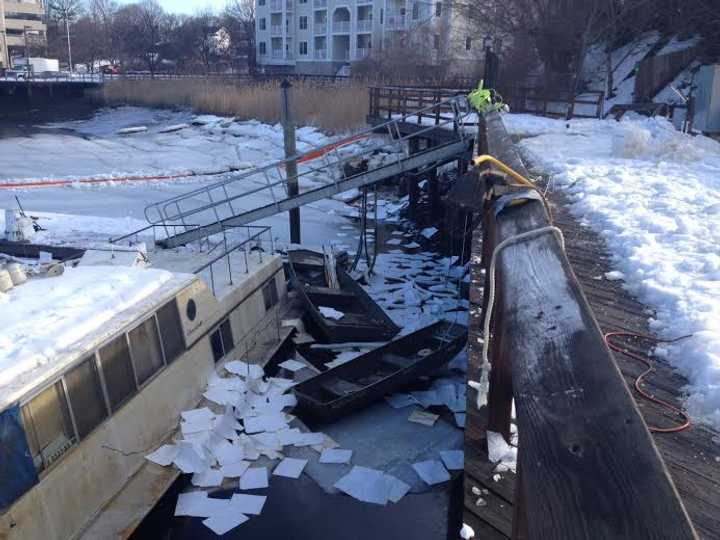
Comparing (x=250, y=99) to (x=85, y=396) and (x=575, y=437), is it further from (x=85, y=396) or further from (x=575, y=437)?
(x=575, y=437)

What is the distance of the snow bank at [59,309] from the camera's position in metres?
5.47

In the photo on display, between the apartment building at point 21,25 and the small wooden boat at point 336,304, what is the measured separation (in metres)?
101

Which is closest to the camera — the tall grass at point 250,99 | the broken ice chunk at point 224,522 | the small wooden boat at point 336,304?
the broken ice chunk at point 224,522

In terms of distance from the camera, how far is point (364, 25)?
63.1m

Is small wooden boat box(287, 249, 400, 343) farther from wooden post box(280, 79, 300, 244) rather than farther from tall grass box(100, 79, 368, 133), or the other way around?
tall grass box(100, 79, 368, 133)

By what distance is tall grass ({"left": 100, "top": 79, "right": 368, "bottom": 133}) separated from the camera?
33094 millimetres

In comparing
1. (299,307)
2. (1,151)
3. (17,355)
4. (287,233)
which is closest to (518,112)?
(287,233)

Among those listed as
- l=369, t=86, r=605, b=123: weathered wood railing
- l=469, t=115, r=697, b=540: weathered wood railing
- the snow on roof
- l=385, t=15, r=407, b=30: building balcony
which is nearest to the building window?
the snow on roof

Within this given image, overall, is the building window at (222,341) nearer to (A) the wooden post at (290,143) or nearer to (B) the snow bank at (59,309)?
(B) the snow bank at (59,309)

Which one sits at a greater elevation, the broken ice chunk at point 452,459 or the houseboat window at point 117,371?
the houseboat window at point 117,371

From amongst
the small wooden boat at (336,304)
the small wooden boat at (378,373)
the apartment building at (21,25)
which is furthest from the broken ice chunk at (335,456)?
the apartment building at (21,25)

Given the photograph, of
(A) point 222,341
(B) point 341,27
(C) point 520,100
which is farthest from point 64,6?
(A) point 222,341

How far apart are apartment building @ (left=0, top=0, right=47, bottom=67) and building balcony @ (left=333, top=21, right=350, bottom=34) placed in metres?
55.7

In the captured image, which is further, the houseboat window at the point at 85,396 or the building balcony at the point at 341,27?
the building balcony at the point at 341,27
